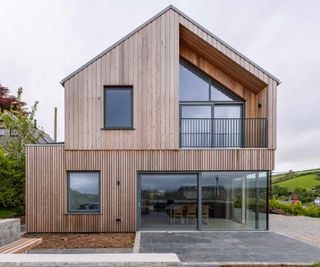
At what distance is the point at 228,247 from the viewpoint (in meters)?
7.04

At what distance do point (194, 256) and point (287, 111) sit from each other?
55.8 feet

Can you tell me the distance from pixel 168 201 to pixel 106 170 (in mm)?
2405

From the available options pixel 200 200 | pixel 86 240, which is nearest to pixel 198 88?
pixel 200 200

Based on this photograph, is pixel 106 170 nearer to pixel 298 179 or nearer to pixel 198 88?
pixel 198 88

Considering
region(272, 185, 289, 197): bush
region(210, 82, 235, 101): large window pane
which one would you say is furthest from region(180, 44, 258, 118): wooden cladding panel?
region(272, 185, 289, 197): bush

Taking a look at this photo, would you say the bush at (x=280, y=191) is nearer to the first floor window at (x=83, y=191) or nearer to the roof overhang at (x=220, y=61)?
the roof overhang at (x=220, y=61)

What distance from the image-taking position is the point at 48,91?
1005 inches

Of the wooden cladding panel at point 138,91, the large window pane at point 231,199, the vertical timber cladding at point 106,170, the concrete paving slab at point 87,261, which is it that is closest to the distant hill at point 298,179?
the large window pane at point 231,199

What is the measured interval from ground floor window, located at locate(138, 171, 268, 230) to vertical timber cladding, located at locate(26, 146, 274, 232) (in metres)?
0.34

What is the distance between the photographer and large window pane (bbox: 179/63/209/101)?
1023 cm

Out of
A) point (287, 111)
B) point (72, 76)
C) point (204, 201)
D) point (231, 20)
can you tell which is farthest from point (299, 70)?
point (72, 76)

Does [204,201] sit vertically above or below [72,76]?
below

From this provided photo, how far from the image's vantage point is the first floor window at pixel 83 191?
9.24 meters

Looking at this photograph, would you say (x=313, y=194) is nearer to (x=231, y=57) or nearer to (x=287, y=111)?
(x=287, y=111)
